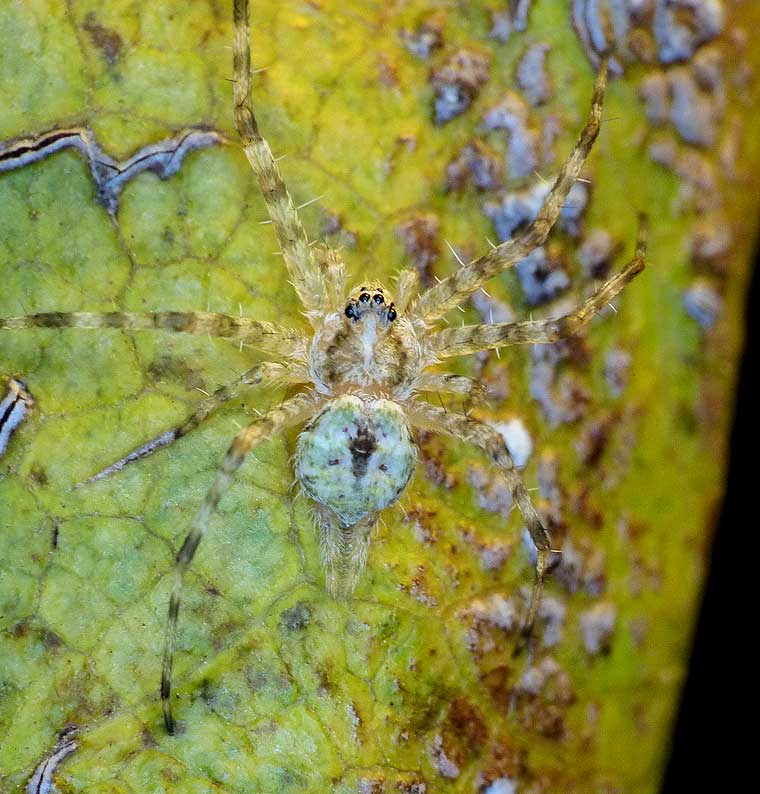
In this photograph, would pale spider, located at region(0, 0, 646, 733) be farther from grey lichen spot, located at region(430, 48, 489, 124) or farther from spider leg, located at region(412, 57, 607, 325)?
grey lichen spot, located at region(430, 48, 489, 124)

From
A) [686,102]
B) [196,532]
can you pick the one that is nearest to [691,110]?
[686,102]

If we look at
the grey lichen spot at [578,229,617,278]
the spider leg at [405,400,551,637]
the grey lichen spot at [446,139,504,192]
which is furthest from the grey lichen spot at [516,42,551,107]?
the spider leg at [405,400,551,637]

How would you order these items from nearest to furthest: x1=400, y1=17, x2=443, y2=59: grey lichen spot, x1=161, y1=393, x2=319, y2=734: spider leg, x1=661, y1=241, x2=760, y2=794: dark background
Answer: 1. x1=161, y1=393, x2=319, y2=734: spider leg
2. x1=400, y1=17, x2=443, y2=59: grey lichen spot
3. x1=661, y1=241, x2=760, y2=794: dark background

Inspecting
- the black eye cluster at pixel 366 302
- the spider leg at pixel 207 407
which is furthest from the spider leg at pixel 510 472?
the spider leg at pixel 207 407

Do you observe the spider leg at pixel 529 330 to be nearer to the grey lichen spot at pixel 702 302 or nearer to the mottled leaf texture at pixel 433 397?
the mottled leaf texture at pixel 433 397

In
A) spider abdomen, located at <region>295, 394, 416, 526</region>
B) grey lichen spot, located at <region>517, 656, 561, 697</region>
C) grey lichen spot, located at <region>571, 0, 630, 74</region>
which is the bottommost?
grey lichen spot, located at <region>517, 656, 561, 697</region>

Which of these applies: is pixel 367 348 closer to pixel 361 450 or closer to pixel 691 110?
pixel 361 450

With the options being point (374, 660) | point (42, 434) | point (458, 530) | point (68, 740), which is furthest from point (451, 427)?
point (68, 740)
